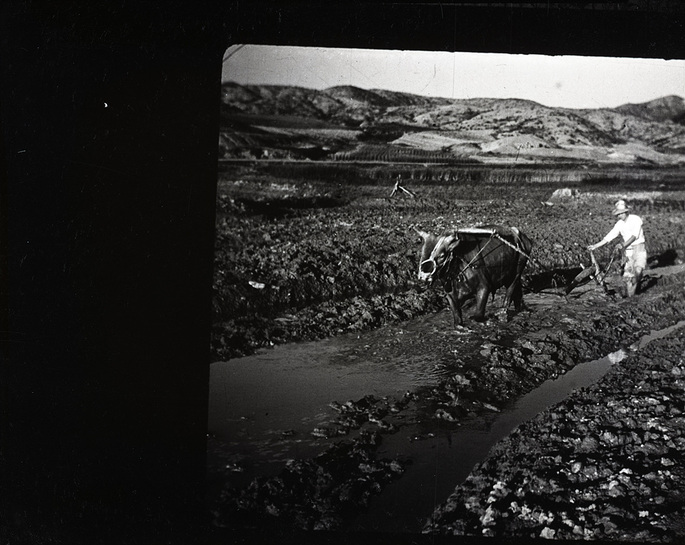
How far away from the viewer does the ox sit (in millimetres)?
2525

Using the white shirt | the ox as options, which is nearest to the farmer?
the white shirt

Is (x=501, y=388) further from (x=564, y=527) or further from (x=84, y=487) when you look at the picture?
(x=84, y=487)

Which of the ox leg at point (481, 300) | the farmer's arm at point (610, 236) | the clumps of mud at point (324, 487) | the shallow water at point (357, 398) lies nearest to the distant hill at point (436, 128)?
the farmer's arm at point (610, 236)

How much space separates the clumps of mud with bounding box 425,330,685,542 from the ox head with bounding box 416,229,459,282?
2.34ft

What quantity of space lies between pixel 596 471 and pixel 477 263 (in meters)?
0.91

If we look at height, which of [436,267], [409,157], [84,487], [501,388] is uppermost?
[409,157]

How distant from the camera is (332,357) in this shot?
8.34 ft

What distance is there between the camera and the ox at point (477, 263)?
2.53 metres

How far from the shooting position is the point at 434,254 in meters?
2.52

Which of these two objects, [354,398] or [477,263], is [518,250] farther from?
[354,398]

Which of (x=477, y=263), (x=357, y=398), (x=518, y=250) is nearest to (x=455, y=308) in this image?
(x=477, y=263)

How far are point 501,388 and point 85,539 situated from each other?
1.79m

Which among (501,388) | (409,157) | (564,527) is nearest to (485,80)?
(409,157)

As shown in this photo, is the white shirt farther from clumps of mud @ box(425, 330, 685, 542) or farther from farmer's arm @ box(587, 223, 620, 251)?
clumps of mud @ box(425, 330, 685, 542)
